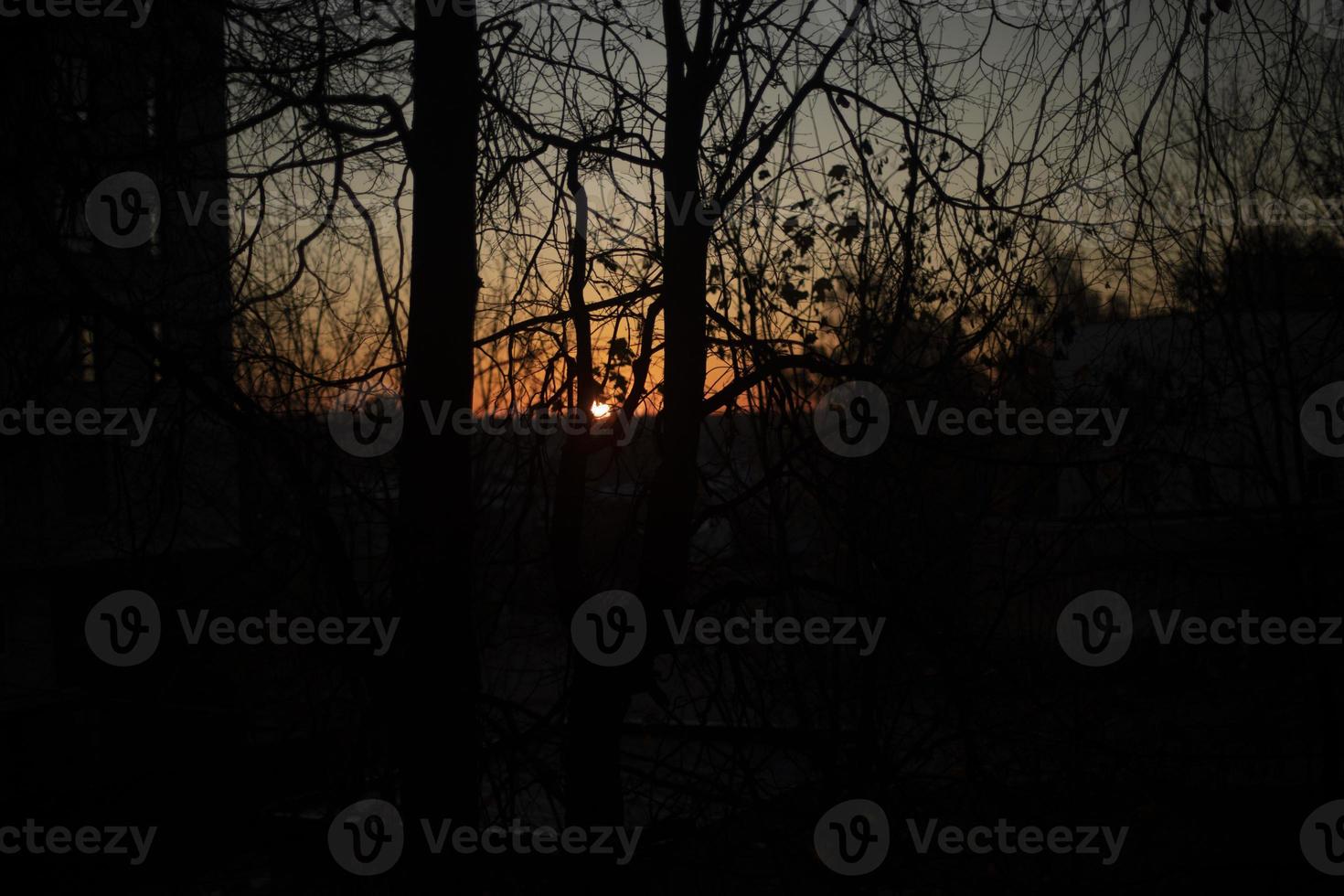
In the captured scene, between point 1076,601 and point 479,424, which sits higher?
point 479,424

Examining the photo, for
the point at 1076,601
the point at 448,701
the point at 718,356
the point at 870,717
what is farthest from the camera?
the point at 1076,601

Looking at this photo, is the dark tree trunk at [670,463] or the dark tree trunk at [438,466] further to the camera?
the dark tree trunk at [670,463]

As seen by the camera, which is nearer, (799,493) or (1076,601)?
(799,493)

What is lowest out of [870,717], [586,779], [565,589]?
[586,779]

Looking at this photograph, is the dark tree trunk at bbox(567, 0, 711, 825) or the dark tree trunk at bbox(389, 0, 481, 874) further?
the dark tree trunk at bbox(567, 0, 711, 825)

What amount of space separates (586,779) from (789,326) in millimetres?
1748

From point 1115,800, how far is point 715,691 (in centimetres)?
233

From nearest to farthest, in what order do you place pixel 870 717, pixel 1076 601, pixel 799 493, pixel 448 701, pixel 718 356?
1. pixel 448 701
2. pixel 870 717
3. pixel 718 356
4. pixel 799 493
5. pixel 1076 601

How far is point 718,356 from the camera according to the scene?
382 cm

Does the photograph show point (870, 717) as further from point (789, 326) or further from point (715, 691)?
point (789, 326)

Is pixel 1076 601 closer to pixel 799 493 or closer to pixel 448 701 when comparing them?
pixel 799 493

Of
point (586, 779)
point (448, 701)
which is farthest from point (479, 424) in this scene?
point (586, 779)

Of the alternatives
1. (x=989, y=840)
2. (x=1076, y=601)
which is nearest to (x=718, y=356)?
(x=989, y=840)

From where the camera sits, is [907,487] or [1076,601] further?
[1076,601]
